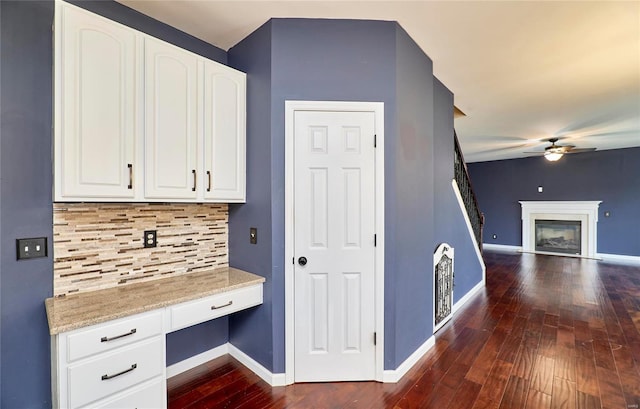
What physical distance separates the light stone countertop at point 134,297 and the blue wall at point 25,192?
16cm

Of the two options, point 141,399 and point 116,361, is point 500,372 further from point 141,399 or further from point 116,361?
point 116,361

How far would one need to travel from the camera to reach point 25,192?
5.35 ft

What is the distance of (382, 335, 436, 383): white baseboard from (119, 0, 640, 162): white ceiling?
104 inches

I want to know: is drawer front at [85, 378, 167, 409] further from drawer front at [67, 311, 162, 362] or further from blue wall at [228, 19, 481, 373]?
blue wall at [228, 19, 481, 373]

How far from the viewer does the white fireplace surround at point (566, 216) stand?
7.04 meters

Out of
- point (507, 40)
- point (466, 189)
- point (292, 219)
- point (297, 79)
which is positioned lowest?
point (292, 219)

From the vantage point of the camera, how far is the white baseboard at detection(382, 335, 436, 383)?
2.19 metres

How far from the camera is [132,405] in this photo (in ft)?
5.11

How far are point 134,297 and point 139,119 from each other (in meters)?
1.10

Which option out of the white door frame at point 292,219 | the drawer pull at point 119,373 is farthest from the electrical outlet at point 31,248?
the white door frame at point 292,219

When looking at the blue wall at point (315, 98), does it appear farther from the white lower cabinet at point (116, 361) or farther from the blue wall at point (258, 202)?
the white lower cabinet at point (116, 361)

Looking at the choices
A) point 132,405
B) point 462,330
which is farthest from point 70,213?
point 462,330

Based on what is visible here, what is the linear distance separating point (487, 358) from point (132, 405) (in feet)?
8.84

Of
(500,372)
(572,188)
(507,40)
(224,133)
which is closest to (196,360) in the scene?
(224,133)
